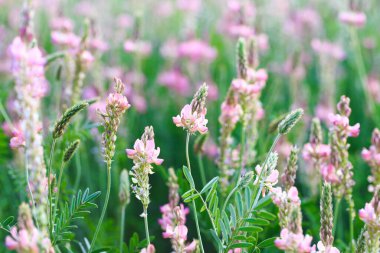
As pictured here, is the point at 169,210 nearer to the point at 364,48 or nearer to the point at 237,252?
the point at 237,252

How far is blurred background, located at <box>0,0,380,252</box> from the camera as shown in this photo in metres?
2.40

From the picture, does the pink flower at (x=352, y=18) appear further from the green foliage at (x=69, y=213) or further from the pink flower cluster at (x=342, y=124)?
the green foliage at (x=69, y=213)

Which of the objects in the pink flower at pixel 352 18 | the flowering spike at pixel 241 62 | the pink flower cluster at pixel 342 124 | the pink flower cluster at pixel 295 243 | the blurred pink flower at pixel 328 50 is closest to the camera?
the pink flower cluster at pixel 295 243

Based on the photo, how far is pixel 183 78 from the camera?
367cm

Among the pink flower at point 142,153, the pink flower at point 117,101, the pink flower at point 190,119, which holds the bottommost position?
the pink flower at point 142,153

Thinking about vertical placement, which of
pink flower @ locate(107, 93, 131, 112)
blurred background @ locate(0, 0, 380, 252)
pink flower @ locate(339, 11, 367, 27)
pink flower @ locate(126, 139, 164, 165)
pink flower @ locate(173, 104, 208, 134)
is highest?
pink flower @ locate(107, 93, 131, 112)

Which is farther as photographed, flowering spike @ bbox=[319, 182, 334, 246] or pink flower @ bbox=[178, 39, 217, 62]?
pink flower @ bbox=[178, 39, 217, 62]

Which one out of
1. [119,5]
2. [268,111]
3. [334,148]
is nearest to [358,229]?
[334,148]

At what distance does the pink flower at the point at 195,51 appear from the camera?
11.5ft

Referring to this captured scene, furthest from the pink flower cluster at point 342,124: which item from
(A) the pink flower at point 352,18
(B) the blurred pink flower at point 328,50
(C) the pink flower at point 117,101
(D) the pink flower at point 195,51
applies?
(D) the pink flower at point 195,51

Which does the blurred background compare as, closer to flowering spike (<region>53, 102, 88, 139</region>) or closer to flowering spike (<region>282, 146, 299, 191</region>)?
flowering spike (<region>53, 102, 88, 139</region>)

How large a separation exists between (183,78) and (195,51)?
226 mm

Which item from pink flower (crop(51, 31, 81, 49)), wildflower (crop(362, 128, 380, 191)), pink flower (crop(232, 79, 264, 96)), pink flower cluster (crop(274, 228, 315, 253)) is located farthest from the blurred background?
pink flower cluster (crop(274, 228, 315, 253))

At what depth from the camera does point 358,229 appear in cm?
193
